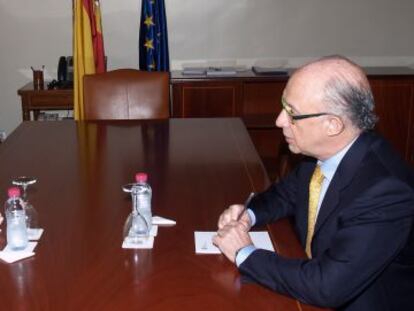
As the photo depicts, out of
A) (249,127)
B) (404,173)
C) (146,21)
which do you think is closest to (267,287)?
(404,173)

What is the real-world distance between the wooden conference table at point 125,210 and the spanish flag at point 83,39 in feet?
4.23

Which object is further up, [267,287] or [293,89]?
[293,89]

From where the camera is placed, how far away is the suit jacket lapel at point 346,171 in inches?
53.6

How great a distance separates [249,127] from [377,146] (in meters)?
3.02

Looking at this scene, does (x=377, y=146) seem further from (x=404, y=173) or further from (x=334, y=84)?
(x=334, y=84)

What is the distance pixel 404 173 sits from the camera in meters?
1.33

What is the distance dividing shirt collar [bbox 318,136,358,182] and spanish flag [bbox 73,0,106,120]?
2896mm

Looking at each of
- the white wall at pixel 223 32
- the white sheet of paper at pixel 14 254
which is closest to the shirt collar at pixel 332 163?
the white sheet of paper at pixel 14 254

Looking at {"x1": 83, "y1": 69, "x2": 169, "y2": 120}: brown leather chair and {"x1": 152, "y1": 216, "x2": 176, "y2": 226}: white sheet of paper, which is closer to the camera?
{"x1": 152, "y1": 216, "x2": 176, "y2": 226}: white sheet of paper

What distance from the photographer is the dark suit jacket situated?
120 cm

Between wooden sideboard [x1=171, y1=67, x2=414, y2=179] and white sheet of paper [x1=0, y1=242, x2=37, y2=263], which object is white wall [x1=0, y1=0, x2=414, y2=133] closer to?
wooden sideboard [x1=171, y1=67, x2=414, y2=179]

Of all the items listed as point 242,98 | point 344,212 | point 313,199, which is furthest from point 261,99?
point 344,212

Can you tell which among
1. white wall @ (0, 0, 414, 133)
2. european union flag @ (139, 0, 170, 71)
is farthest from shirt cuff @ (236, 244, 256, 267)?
white wall @ (0, 0, 414, 133)

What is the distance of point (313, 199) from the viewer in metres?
1.54
